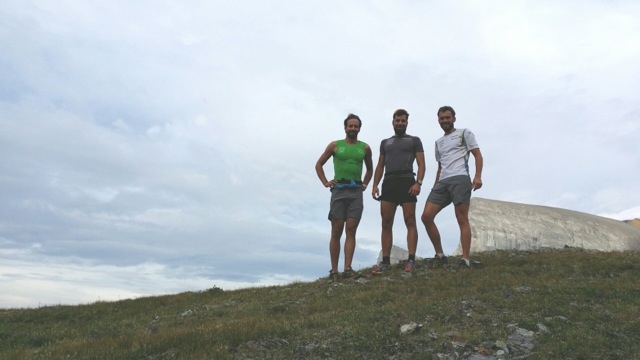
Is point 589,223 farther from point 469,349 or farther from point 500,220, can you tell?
point 469,349

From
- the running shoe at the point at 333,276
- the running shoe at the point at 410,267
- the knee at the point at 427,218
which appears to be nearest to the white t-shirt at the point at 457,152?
the knee at the point at 427,218

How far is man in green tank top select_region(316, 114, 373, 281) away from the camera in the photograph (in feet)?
39.1

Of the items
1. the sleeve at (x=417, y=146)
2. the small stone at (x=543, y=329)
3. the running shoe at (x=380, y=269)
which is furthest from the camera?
the running shoe at (x=380, y=269)

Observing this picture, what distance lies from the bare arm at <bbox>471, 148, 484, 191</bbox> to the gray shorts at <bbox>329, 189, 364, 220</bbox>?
2.78 meters

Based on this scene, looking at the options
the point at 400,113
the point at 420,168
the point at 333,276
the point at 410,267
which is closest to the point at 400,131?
the point at 400,113

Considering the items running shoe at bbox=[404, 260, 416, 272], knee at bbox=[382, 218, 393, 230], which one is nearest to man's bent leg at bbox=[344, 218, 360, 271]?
knee at bbox=[382, 218, 393, 230]

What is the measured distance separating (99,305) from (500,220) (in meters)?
16.8

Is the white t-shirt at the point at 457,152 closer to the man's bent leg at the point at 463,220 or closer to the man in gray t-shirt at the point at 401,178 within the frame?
the man in gray t-shirt at the point at 401,178

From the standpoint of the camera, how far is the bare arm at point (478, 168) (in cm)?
1063

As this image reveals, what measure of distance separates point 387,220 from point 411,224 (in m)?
0.59

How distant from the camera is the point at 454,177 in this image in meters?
11.1

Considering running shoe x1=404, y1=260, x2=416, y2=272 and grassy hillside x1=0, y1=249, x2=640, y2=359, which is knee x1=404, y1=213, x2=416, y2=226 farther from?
grassy hillside x1=0, y1=249, x2=640, y2=359

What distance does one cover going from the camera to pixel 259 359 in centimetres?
666

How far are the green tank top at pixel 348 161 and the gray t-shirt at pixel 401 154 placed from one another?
0.66 meters
